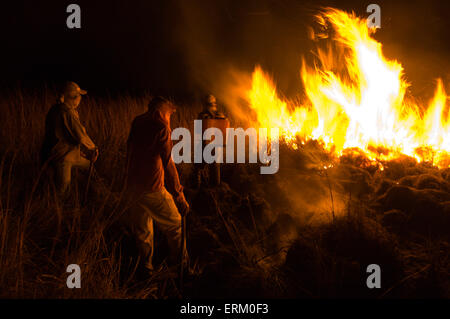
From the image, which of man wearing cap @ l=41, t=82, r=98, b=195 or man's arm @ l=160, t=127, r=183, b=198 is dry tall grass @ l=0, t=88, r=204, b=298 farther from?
man's arm @ l=160, t=127, r=183, b=198

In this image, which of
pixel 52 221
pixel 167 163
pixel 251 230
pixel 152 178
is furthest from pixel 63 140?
pixel 251 230

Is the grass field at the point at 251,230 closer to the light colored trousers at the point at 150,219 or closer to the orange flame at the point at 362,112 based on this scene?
the light colored trousers at the point at 150,219

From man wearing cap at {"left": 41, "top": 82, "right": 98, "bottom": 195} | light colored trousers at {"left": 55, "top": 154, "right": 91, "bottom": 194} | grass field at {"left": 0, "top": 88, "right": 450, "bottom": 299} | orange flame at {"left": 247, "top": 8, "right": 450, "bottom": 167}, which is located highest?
orange flame at {"left": 247, "top": 8, "right": 450, "bottom": 167}

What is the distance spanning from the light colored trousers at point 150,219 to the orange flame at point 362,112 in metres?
3.46

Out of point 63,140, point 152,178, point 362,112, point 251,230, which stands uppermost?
point 362,112

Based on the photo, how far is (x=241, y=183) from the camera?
597 centimetres

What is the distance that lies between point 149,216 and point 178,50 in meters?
9.45

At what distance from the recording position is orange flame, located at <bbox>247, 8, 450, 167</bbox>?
658 cm

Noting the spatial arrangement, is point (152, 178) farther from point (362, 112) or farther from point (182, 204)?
point (362, 112)

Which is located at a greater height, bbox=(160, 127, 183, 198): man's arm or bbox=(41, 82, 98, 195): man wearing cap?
bbox=(41, 82, 98, 195): man wearing cap

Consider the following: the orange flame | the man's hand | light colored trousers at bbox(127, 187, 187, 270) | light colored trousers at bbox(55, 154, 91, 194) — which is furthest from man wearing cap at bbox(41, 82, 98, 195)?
the orange flame

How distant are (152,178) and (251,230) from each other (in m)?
1.76

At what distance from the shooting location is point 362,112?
7035mm

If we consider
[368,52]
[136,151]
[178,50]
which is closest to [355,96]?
[368,52]
